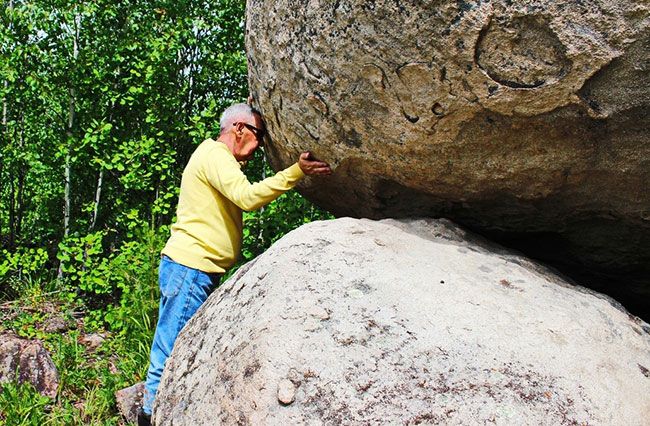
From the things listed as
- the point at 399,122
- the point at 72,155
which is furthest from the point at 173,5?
the point at 399,122

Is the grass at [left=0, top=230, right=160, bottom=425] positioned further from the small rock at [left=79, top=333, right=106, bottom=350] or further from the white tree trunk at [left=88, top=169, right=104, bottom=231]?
the white tree trunk at [left=88, top=169, right=104, bottom=231]

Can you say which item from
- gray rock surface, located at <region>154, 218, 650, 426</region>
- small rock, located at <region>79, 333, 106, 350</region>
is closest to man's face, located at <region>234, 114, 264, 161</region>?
gray rock surface, located at <region>154, 218, 650, 426</region>

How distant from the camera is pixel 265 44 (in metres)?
3.02

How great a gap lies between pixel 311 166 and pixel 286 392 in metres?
1.18

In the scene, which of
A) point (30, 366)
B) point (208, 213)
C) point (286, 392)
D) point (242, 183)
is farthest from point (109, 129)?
point (286, 392)

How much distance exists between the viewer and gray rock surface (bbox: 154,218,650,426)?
6.82ft

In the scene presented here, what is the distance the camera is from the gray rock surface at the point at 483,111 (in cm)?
236

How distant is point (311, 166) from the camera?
3090 mm

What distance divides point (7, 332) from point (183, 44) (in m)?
2.49

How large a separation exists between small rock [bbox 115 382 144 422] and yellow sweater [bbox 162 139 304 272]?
136 cm

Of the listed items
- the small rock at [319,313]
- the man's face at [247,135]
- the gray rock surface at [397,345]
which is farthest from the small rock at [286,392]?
the man's face at [247,135]

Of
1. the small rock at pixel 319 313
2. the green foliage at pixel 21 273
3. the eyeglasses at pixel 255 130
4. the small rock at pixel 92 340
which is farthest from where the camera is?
the green foliage at pixel 21 273

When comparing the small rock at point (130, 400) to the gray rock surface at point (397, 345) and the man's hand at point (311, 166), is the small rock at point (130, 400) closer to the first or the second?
the gray rock surface at point (397, 345)

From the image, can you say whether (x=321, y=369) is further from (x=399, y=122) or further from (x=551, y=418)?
(x=399, y=122)
